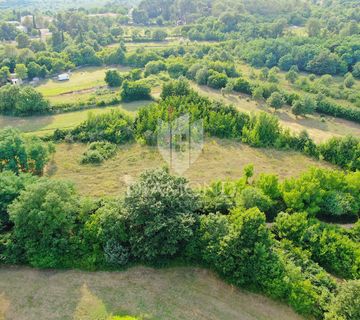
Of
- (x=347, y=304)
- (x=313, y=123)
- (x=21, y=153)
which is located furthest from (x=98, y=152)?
(x=313, y=123)

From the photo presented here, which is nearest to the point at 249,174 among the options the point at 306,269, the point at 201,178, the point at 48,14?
the point at 201,178

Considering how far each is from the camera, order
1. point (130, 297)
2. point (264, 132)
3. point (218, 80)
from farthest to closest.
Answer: point (218, 80) → point (264, 132) → point (130, 297)

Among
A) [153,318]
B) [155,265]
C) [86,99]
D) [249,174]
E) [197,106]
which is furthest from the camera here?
[86,99]

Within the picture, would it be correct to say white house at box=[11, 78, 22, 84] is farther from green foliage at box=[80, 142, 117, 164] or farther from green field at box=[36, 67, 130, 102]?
green foliage at box=[80, 142, 117, 164]

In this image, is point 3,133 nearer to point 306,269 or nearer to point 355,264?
point 306,269

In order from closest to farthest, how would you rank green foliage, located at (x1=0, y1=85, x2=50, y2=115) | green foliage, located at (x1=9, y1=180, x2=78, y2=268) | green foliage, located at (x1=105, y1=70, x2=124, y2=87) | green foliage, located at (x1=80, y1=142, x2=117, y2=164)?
green foliage, located at (x1=9, y1=180, x2=78, y2=268) < green foliage, located at (x1=80, y1=142, x2=117, y2=164) < green foliage, located at (x1=0, y1=85, x2=50, y2=115) < green foliage, located at (x1=105, y1=70, x2=124, y2=87)

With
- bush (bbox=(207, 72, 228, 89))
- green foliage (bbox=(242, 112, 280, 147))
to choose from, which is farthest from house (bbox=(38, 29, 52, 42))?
green foliage (bbox=(242, 112, 280, 147))

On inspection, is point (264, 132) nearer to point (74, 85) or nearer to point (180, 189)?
point (180, 189)
